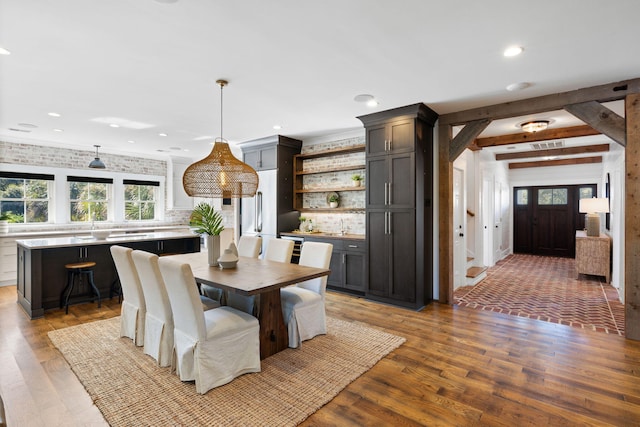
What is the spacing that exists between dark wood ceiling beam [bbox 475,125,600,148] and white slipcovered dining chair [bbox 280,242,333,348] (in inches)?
168

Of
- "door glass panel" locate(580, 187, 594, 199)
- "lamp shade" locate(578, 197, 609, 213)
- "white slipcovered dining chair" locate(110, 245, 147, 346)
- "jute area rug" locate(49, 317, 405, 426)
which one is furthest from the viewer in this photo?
"door glass panel" locate(580, 187, 594, 199)

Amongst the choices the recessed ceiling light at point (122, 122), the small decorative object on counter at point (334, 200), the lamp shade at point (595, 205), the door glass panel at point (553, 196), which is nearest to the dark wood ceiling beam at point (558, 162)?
the door glass panel at point (553, 196)

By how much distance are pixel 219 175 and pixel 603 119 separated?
13.5 ft

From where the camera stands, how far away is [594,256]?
600 centimetres

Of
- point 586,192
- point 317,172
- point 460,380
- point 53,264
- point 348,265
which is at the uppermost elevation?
point 317,172

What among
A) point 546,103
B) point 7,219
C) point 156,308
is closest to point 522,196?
point 546,103

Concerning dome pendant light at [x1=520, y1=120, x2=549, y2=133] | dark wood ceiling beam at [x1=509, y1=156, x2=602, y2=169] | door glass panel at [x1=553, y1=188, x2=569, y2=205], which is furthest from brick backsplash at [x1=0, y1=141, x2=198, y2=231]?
door glass panel at [x1=553, y1=188, x2=569, y2=205]

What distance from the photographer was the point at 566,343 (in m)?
3.25

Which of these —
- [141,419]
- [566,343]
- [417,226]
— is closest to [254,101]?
[417,226]

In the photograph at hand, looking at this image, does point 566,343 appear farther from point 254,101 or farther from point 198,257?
point 254,101

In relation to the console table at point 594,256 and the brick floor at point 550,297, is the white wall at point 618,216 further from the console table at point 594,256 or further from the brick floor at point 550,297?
the brick floor at point 550,297

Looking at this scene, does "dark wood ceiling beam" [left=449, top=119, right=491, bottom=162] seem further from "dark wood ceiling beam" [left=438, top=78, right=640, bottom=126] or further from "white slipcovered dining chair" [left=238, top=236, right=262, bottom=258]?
"white slipcovered dining chair" [left=238, top=236, right=262, bottom=258]

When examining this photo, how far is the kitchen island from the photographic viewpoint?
159 inches

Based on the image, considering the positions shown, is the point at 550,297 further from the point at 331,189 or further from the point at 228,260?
the point at 228,260
